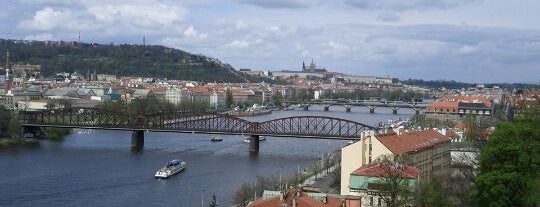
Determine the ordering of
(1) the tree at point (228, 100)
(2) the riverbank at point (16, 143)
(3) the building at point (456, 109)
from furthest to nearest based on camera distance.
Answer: (1) the tree at point (228, 100) → (3) the building at point (456, 109) → (2) the riverbank at point (16, 143)

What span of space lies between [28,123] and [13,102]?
57.7 ft

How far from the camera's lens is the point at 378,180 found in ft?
52.2

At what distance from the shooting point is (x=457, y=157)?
26562 millimetres

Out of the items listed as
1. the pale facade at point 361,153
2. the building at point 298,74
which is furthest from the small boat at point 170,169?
the building at point 298,74

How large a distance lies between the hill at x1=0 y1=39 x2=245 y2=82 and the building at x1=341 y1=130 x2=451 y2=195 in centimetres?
8283

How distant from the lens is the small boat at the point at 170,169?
90.7ft

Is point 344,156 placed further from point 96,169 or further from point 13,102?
point 13,102

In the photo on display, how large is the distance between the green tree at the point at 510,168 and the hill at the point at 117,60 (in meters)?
89.5

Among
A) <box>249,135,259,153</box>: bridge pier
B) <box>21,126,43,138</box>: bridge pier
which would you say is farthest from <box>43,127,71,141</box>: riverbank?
<box>249,135,259,153</box>: bridge pier

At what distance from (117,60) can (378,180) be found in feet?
328

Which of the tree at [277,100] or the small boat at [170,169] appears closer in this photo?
the small boat at [170,169]

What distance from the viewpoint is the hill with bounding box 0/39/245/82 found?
108 meters

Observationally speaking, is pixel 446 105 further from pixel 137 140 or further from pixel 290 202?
pixel 290 202

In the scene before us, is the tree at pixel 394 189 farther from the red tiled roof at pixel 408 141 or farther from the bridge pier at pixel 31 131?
the bridge pier at pixel 31 131
